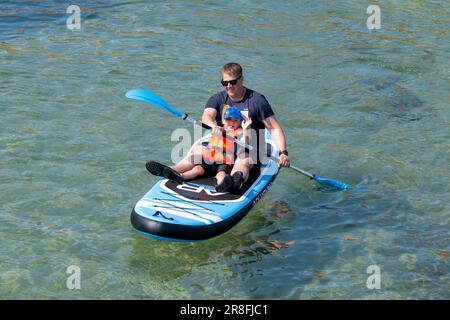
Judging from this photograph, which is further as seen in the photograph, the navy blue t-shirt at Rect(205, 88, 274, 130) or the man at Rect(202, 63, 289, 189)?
the navy blue t-shirt at Rect(205, 88, 274, 130)

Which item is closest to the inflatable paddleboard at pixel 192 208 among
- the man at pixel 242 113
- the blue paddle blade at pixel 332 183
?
the man at pixel 242 113

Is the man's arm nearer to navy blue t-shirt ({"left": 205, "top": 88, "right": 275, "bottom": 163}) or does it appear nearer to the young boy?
navy blue t-shirt ({"left": 205, "top": 88, "right": 275, "bottom": 163})

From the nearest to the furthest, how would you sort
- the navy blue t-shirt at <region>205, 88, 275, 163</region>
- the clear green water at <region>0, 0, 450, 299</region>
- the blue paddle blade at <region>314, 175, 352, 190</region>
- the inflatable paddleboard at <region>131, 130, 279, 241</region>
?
the inflatable paddleboard at <region>131, 130, 279, 241</region>
the clear green water at <region>0, 0, 450, 299</region>
the navy blue t-shirt at <region>205, 88, 275, 163</region>
the blue paddle blade at <region>314, 175, 352, 190</region>

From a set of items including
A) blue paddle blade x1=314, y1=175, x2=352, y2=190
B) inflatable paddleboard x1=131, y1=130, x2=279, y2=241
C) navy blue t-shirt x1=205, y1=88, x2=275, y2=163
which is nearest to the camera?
inflatable paddleboard x1=131, y1=130, x2=279, y2=241

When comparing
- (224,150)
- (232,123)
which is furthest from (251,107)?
(224,150)

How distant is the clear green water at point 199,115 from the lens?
7320 mm

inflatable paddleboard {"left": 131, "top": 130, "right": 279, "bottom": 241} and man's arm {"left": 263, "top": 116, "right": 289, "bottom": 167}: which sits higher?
man's arm {"left": 263, "top": 116, "right": 289, "bottom": 167}

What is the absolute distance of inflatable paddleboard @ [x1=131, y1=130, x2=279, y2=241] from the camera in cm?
720

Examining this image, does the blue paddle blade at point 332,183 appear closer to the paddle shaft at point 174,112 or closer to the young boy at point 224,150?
the paddle shaft at point 174,112

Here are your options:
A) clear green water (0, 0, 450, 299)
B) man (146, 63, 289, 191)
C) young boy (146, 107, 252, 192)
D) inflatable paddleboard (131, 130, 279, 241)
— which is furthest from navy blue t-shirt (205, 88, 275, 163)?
clear green water (0, 0, 450, 299)

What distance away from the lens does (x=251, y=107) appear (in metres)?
8.49

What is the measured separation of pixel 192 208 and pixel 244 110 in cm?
161

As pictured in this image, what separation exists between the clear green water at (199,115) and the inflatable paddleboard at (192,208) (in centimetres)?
39

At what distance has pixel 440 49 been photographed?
15023mm
